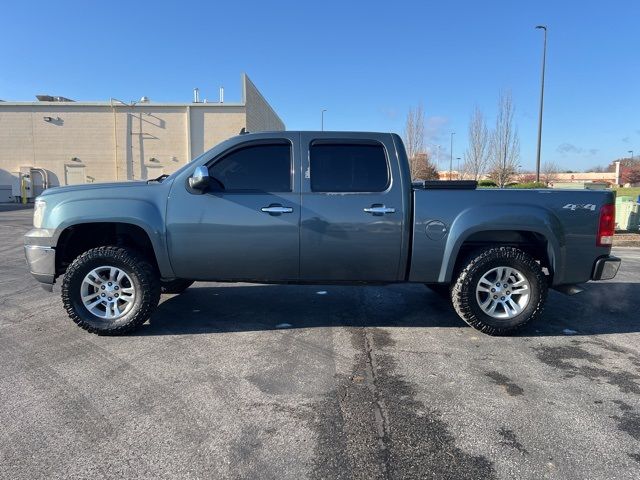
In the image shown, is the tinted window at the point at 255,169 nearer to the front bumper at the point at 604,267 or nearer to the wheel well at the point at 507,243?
the wheel well at the point at 507,243

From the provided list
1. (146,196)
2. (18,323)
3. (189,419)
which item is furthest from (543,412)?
(18,323)

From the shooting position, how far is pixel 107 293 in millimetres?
4707

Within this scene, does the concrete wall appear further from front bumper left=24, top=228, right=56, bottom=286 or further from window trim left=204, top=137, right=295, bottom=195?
front bumper left=24, top=228, right=56, bottom=286

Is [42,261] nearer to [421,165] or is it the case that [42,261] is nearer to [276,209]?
[276,209]

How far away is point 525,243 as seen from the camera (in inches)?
191

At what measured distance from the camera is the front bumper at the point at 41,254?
4.68 m

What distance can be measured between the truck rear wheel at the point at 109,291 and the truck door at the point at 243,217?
1.19 feet

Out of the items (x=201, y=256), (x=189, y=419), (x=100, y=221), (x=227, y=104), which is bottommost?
(x=189, y=419)

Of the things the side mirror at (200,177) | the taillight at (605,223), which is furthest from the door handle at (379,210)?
the taillight at (605,223)

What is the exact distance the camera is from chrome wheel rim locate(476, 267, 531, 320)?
4.72 metres

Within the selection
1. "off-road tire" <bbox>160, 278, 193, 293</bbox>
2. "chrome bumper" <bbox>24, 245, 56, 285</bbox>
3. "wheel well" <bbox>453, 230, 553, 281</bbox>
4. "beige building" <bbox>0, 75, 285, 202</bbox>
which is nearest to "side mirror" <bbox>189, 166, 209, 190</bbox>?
"off-road tire" <bbox>160, 278, 193, 293</bbox>

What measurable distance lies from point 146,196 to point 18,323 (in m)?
2.10

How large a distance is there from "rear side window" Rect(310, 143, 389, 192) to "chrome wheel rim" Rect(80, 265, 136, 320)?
215 centimetres

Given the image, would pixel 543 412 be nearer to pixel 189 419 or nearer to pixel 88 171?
pixel 189 419
